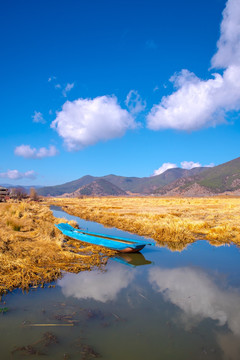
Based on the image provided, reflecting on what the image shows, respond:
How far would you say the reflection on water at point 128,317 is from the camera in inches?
251

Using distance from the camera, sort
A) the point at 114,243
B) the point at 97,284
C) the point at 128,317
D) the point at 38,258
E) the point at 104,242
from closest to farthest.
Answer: the point at 128,317 → the point at 97,284 → the point at 38,258 → the point at 114,243 → the point at 104,242

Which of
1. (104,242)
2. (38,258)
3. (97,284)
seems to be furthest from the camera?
(104,242)

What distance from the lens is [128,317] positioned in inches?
313

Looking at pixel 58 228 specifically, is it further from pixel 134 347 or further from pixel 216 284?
pixel 134 347

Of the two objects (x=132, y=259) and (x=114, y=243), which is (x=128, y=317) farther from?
(x=114, y=243)

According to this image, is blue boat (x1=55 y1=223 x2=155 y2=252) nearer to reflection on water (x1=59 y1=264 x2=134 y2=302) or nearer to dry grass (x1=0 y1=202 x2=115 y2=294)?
dry grass (x1=0 y1=202 x2=115 y2=294)

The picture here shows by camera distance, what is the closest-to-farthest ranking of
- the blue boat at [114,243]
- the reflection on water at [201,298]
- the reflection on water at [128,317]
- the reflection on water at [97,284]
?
the reflection on water at [128,317] → the reflection on water at [201,298] → the reflection on water at [97,284] → the blue boat at [114,243]

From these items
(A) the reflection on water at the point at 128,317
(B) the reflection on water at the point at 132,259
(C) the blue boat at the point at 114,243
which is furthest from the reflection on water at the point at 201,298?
(C) the blue boat at the point at 114,243

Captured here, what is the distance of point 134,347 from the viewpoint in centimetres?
652

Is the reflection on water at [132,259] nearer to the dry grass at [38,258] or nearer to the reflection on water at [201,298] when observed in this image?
the dry grass at [38,258]

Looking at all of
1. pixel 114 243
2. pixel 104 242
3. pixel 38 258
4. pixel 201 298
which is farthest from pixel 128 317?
pixel 104 242

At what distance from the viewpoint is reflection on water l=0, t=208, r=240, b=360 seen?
6383mm

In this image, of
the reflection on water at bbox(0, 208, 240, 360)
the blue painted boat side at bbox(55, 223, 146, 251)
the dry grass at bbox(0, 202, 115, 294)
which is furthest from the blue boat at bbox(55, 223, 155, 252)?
the reflection on water at bbox(0, 208, 240, 360)

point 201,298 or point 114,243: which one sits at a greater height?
point 114,243
